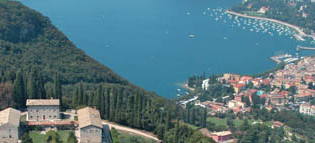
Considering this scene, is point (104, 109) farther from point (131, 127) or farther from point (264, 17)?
point (264, 17)

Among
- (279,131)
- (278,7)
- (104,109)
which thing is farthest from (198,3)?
(104,109)

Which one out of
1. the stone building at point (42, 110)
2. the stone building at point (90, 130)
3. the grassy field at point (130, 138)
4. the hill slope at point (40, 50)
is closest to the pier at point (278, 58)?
the hill slope at point (40, 50)

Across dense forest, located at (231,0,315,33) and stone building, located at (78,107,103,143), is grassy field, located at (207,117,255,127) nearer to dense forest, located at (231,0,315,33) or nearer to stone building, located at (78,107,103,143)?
stone building, located at (78,107,103,143)

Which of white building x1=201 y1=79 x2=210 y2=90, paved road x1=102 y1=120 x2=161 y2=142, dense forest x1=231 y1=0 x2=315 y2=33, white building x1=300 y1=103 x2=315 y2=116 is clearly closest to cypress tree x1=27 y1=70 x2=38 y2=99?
paved road x1=102 y1=120 x2=161 y2=142

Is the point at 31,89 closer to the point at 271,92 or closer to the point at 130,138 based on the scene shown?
the point at 130,138

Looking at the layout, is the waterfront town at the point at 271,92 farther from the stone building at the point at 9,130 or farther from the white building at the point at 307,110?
the stone building at the point at 9,130
